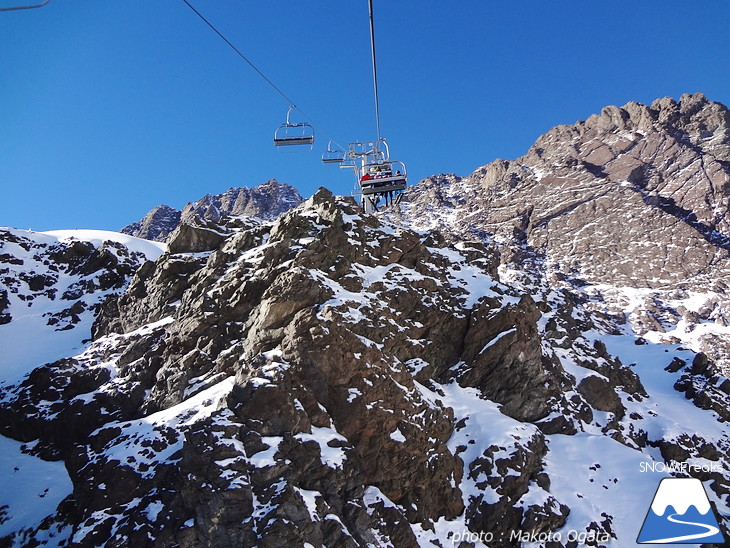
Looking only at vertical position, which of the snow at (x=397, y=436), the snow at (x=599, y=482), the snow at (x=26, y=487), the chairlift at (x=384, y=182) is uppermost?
the chairlift at (x=384, y=182)

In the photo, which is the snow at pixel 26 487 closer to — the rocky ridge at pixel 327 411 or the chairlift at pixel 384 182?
the rocky ridge at pixel 327 411

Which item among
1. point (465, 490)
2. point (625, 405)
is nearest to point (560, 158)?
point (625, 405)

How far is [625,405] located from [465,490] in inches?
1325

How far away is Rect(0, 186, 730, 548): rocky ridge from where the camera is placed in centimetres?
2808

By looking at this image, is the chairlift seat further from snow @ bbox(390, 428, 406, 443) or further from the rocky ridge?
snow @ bbox(390, 428, 406, 443)

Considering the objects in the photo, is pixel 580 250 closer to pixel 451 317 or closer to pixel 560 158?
pixel 560 158

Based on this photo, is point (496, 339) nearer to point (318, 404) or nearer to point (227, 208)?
point (318, 404)

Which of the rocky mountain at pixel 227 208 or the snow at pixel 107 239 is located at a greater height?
the rocky mountain at pixel 227 208

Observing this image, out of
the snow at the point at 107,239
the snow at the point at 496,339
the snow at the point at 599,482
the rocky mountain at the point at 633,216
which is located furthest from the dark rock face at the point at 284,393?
the rocky mountain at the point at 633,216

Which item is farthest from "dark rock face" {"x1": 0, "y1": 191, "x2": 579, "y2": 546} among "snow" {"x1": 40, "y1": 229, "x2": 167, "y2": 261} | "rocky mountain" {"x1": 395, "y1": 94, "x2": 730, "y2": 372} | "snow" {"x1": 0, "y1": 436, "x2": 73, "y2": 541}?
"rocky mountain" {"x1": 395, "y1": 94, "x2": 730, "y2": 372}

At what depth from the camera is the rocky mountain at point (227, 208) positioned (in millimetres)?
163837

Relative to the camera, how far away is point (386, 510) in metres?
31.0

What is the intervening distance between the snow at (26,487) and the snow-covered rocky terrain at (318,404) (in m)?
0.16

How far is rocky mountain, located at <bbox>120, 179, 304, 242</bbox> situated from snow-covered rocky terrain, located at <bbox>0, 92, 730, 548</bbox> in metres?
92.5
